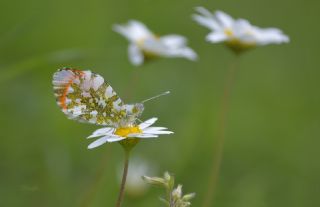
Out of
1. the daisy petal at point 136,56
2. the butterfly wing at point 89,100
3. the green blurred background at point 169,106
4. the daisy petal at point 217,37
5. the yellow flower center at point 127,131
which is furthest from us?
the daisy petal at point 136,56

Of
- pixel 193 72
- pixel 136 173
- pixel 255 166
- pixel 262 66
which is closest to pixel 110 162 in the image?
pixel 136 173

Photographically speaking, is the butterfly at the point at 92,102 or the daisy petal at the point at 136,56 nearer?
the butterfly at the point at 92,102

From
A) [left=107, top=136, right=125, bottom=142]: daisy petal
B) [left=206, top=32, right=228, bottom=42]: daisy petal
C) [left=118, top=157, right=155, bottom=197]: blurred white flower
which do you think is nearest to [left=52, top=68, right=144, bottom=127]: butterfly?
[left=107, top=136, right=125, bottom=142]: daisy petal

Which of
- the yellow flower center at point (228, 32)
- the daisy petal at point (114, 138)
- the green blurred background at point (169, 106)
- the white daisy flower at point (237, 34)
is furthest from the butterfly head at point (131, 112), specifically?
the yellow flower center at point (228, 32)

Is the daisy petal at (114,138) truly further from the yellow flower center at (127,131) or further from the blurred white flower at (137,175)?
the blurred white flower at (137,175)

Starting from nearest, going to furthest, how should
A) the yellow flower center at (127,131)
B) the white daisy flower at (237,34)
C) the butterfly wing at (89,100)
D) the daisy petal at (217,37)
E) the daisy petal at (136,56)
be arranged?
the yellow flower center at (127,131)
the butterfly wing at (89,100)
the daisy petal at (217,37)
the white daisy flower at (237,34)
the daisy petal at (136,56)

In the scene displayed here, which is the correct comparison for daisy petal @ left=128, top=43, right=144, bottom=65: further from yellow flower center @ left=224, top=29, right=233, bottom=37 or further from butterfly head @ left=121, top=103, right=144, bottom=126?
butterfly head @ left=121, top=103, right=144, bottom=126
